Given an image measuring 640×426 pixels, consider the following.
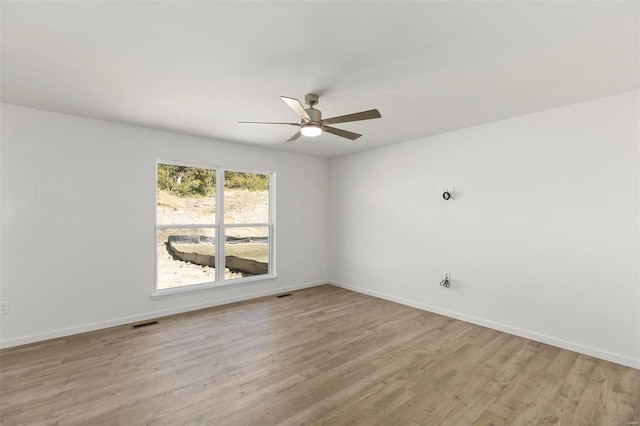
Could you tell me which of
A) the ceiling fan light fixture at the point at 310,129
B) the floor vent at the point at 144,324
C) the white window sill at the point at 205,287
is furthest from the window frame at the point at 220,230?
the ceiling fan light fixture at the point at 310,129

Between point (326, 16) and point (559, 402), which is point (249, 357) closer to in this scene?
point (559, 402)

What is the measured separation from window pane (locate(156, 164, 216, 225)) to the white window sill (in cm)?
96

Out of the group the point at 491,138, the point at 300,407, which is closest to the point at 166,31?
the point at 300,407

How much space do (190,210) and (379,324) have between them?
10.4 feet

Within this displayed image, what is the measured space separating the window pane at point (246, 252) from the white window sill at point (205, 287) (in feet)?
0.37

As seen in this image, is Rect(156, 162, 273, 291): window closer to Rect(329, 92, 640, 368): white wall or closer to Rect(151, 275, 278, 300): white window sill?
Rect(151, 275, 278, 300): white window sill

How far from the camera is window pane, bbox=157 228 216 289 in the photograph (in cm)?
428

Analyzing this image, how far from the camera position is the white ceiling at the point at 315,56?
1.77m

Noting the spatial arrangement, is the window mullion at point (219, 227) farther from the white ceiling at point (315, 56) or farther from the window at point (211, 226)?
the white ceiling at point (315, 56)

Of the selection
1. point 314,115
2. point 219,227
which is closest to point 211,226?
point 219,227

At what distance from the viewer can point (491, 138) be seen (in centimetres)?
379

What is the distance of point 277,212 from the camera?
5402 millimetres

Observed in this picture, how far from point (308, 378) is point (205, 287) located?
8.42ft

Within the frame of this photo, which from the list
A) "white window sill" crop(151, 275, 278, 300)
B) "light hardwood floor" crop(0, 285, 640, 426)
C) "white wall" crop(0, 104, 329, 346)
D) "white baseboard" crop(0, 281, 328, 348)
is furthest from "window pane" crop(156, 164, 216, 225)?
"light hardwood floor" crop(0, 285, 640, 426)
